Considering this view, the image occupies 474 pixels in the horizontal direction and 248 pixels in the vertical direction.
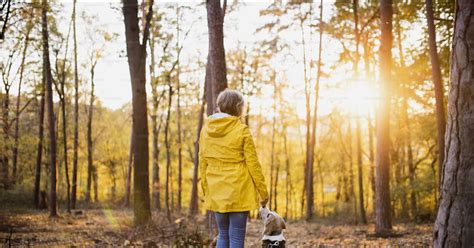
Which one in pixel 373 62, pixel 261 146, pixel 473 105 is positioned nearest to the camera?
pixel 473 105

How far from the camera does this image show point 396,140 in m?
20.0

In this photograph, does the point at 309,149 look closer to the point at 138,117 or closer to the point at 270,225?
the point at 138,117

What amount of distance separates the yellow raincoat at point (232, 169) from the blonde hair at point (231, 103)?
8 centimetres

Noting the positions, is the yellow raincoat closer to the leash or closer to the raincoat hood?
the raincoat hood

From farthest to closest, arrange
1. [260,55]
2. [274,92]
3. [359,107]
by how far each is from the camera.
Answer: [274,92]
[260,55]
[359,107]

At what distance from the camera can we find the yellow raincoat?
4348 millimetres

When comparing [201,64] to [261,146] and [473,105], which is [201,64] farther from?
[473,105]

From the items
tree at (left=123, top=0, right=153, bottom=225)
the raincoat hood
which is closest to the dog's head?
the raincoat hood

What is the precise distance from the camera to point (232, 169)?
441 cm

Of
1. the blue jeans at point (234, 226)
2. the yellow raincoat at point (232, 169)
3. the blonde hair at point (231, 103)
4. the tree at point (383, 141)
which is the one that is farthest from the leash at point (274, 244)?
the tree at point (383, 141)

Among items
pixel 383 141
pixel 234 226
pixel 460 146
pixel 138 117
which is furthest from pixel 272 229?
pixel 383 141

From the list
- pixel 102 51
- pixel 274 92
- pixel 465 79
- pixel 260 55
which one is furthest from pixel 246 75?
pixel 465 79

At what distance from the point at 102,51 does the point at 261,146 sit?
1591cm

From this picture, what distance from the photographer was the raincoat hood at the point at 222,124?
4.42 metres
